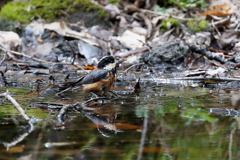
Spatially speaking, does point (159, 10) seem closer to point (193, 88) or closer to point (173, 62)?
point (173, 62)

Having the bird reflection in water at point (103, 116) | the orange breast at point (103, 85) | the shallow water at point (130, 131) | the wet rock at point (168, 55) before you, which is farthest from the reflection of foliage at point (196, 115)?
the wet rock at point (168, 55)

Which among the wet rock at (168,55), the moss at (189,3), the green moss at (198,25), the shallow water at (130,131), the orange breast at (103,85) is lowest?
the shallow water at (130,131)

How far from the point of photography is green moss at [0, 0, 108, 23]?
10656mm

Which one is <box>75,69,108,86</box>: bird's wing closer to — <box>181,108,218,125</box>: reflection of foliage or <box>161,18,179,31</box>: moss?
<box>181,108,218,125</box>: reflection of foliage

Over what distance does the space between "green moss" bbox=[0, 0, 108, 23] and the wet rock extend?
331cm

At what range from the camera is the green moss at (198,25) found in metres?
8.92

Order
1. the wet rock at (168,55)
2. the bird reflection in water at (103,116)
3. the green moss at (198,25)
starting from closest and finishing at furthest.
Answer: the bird reflection in water at (103,116) → the wet rock at (168,55) → the green moss at (198,25)

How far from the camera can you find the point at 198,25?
9.05 m

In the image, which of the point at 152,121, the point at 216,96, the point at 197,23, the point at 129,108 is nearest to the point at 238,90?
the point at 216,96

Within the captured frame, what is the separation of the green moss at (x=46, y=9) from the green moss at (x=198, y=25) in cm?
251

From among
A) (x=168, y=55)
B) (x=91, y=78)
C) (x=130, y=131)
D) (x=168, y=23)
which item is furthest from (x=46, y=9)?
(x=130, y=131)

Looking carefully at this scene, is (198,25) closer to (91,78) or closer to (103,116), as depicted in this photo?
(91,78)

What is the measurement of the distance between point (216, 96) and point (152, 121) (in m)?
1.49

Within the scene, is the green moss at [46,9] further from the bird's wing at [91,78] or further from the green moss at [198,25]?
the bird's wing at [91,78]
